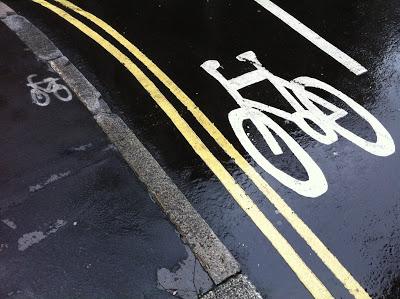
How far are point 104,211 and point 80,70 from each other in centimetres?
247

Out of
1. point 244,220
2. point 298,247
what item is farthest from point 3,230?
point 298,247

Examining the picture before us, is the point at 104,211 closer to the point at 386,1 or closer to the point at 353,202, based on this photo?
the point at 353,202

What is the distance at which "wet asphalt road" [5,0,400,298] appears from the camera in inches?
171

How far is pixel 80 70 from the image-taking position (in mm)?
6234

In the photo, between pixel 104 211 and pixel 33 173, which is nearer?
pixel 104 211

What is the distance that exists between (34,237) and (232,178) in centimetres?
216

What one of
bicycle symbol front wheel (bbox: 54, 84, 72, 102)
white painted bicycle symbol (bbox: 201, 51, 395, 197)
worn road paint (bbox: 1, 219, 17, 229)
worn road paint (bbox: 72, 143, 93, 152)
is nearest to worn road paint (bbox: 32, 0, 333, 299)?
white painted bicycle symbol (bbox: 201, 51, 395, 197)

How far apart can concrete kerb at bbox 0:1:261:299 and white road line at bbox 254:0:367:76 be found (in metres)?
3.18

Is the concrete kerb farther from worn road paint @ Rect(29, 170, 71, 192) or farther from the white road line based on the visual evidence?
the white road line

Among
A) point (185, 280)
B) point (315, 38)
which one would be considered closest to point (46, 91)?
point (185, 280)

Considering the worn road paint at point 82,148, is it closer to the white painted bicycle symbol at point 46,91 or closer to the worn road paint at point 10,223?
the white painted bicycle symbol at point 46,91

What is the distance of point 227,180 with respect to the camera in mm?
4914

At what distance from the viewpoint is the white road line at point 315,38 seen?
20.6ft

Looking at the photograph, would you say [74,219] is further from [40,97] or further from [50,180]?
[40,97]
